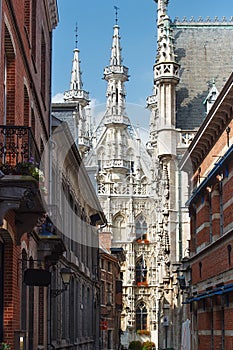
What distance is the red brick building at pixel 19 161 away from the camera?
12742 millimetres

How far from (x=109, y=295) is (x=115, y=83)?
42163mm

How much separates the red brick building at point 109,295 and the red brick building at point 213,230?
3021cm

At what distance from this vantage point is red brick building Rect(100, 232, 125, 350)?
6494 cm

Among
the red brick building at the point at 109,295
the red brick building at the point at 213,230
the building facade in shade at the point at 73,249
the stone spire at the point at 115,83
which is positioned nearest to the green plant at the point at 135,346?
the red brick building at the point at 109,295

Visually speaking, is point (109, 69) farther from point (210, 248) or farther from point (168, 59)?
point (210, 248)

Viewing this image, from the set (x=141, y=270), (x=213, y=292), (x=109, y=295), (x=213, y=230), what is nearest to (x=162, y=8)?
(x=213, y=230)

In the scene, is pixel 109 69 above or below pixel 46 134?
above

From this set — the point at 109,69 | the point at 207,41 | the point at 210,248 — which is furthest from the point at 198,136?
the point at 109,69

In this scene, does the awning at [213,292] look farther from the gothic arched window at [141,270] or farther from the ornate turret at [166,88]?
the gothic arched window at [141,270]

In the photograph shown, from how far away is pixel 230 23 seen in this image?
166 feet

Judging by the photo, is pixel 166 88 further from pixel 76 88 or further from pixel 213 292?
pixel 76 88

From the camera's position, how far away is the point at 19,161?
16.1 meters

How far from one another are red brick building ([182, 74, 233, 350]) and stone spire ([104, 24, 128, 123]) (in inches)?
2846

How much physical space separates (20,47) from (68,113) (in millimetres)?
19329
